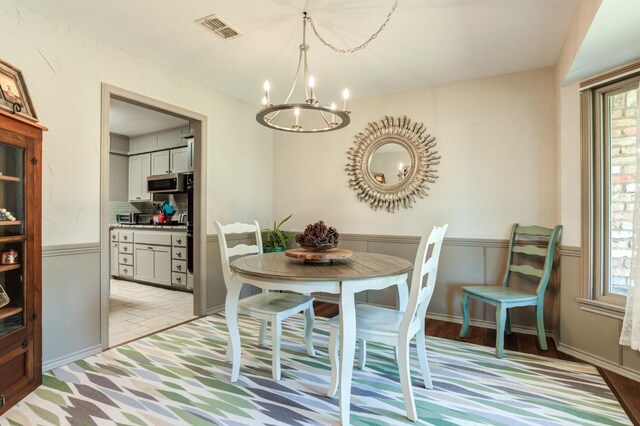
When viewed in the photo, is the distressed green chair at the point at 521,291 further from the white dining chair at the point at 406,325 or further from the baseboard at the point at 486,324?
the white dining chair at the point at 406,325

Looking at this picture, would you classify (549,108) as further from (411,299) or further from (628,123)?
(411,299)

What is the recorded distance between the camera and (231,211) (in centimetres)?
375

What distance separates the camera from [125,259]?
522 cm

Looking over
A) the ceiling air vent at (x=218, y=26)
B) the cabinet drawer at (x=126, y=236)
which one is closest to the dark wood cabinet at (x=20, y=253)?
the ceiling air vent at (x=218, y=26)

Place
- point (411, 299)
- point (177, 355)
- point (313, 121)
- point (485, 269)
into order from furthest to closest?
point (313, 121) < point (485, 269) < point (177, 355) < point (411, 299)

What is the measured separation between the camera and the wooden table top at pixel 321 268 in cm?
172

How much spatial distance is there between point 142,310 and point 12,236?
2049 mm

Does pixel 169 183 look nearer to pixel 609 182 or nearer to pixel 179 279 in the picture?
pixel 179 279

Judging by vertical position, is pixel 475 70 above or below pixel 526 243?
above

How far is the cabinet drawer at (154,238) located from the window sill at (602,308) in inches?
180

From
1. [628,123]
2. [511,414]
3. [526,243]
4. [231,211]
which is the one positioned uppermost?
[628,123]

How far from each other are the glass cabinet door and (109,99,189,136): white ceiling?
2.34 meters

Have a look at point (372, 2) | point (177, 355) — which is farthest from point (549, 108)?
point (177, 355)

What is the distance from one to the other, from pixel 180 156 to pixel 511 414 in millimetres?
4915
